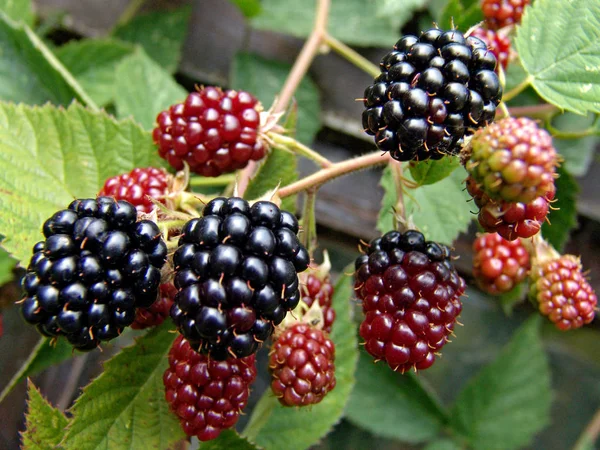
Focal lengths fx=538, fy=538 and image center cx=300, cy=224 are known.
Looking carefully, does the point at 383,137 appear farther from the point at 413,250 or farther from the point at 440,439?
the point at 440,439

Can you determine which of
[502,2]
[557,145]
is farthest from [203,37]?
[557,145]

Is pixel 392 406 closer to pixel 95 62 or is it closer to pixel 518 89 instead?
pixel 518 89

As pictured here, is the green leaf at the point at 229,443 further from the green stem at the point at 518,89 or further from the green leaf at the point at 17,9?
the green leaf at the point at 17,9

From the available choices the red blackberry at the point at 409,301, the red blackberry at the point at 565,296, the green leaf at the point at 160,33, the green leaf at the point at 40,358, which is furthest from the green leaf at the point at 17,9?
the red blackberry at the point at 565,296

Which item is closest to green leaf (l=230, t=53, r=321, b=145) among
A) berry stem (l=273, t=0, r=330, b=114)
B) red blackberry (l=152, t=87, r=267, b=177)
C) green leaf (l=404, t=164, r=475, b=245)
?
berry stem (l=273, t=0, r=330, b=114)

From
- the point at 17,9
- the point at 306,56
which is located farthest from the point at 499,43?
the point at 17,9

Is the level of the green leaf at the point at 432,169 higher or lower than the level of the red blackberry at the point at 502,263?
higher
